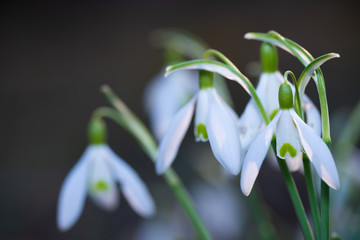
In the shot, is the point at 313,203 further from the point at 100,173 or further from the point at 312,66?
the point at 100,173

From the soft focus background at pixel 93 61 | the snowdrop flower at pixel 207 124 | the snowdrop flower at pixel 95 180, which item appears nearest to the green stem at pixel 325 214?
the snowdrop flower at pixel 207 124

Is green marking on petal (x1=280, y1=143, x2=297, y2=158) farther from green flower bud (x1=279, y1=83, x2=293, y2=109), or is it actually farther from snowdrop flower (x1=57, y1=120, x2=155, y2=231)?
snowdrop flower (x1=57, y1=120, x2=155, y2=231)

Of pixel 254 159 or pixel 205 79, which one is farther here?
pixel 205 79

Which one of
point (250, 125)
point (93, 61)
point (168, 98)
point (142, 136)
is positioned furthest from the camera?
point (93, 61)

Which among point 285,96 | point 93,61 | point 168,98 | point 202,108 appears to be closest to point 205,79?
point 202,108

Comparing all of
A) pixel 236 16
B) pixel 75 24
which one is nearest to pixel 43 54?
pixel 75 24

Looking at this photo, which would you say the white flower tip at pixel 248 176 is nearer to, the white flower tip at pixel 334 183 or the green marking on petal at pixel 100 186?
the white flower tip at pixel 334 183
